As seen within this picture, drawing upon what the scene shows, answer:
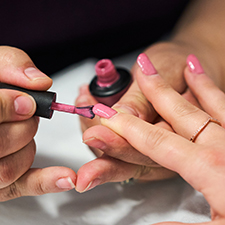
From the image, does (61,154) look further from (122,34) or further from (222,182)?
(122,34)

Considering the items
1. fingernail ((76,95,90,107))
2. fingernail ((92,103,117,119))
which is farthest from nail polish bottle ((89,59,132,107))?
fingernail ((92,103,117,119))

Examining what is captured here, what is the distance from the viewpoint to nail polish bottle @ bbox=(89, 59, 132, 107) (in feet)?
3.05

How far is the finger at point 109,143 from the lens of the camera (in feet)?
→ 2.06

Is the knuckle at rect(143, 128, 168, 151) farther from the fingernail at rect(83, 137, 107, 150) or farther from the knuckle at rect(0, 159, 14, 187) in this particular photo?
the knuckle at rect(0, 159, 14, 187)

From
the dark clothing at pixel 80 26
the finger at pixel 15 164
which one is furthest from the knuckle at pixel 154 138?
the dark clothing at pixel 80 26

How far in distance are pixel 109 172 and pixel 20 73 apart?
339 mm

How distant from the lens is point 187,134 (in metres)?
0.66

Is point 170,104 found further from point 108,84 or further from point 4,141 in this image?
point 4,141

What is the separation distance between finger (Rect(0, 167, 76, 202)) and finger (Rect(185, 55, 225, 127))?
1.46 feet

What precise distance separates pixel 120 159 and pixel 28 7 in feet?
2.79

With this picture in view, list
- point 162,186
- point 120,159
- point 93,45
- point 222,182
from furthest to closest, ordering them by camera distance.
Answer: point 93,45 → point 162,186 → point 120,159 → point 222,182

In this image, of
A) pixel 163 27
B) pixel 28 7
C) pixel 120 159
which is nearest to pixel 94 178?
pixel 120 159

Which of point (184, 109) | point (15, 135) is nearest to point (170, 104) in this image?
point (184, 109)

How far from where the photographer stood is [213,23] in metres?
1.22
